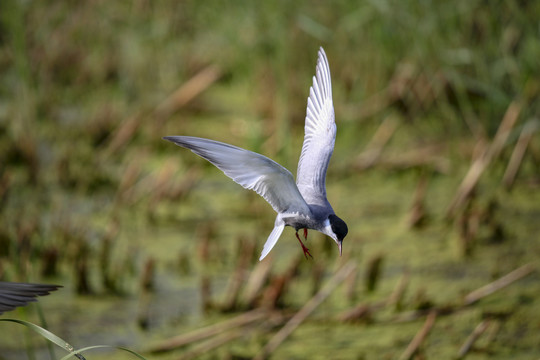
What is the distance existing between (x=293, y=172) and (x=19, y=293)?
2046 mm

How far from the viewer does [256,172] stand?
66cm

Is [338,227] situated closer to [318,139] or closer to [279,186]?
[279,186]

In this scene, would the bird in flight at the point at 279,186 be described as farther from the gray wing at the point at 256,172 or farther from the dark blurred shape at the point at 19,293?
the dark blurred shape at the point at 19,293

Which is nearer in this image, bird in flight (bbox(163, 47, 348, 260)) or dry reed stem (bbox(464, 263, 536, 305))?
bird in flight (bbox(163, 47, 348, 260))

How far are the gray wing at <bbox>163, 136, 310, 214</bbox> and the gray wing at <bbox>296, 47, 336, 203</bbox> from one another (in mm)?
25

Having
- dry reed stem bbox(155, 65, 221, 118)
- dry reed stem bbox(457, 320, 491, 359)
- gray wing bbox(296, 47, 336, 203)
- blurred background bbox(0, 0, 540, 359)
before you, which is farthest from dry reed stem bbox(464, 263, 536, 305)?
dry reed stem bbox(155, 65, 221, 118)

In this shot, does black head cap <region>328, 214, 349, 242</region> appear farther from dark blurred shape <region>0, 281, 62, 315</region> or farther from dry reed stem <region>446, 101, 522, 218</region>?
dry reed stem <region>446, 101, 522, 218</region>

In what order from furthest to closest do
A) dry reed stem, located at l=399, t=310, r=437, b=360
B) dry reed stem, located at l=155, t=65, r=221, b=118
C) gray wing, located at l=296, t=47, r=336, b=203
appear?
dry reed stem, located at l=155, t=65, r=221, b=118
dry reed stem, located at l=399, t=310, r=437, b=360
gray wing, located at l=296, t=47, r=336, b=203

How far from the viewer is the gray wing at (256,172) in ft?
2.10

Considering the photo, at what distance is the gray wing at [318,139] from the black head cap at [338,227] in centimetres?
2

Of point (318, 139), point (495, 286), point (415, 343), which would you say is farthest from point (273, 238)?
point (495, 286)

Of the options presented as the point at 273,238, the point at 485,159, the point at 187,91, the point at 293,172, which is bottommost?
the point at 273,238

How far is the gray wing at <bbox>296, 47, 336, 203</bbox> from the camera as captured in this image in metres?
0.70

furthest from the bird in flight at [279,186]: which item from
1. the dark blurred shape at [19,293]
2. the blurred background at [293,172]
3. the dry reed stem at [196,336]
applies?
the dry reed stem at [196,336]
